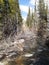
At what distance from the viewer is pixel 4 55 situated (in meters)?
19.6

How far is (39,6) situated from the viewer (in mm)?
50625

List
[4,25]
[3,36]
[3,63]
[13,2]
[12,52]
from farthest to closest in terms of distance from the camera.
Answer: [13,2] < [4,25] < [3,36] < [12,52] < [3,63]

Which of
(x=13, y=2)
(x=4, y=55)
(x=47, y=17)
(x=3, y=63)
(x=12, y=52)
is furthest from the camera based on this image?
(x=47, y=17)

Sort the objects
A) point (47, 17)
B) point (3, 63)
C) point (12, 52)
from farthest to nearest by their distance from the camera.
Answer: point (47, 17), point (12, 52), point (3, 63)

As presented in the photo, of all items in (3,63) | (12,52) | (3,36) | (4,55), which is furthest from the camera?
(3,36)

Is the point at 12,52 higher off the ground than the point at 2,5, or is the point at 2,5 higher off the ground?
the point at 2,5

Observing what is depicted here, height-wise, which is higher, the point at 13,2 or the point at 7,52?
the point at 13,2

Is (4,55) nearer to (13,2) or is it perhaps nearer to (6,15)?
(6,15)

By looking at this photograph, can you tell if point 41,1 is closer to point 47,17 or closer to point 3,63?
point 47,17

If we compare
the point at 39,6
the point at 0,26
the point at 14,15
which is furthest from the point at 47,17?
the point at 0,26

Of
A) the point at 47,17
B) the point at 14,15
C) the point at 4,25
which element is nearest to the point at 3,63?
the point at 4,25

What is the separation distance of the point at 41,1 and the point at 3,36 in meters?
22.5

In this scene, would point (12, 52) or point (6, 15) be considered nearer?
point (12, 52)

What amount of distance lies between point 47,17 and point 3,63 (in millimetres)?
34197
